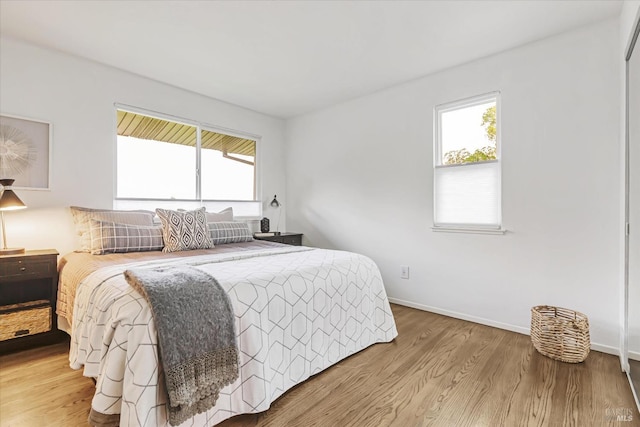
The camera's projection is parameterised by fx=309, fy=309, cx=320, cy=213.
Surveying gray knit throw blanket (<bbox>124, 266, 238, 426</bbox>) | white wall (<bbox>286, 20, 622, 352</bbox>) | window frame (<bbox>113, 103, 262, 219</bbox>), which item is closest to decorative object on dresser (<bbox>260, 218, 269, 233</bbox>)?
window frame (<bbox>113, 103, 262, 219</bbox>)

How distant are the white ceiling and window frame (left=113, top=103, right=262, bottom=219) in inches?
17.1

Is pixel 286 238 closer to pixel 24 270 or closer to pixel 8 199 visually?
pixel 24 270

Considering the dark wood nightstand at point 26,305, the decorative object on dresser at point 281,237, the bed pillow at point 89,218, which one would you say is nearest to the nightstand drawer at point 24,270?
the dark wood nightstand at point 26,305

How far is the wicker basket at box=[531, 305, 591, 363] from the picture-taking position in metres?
2.10

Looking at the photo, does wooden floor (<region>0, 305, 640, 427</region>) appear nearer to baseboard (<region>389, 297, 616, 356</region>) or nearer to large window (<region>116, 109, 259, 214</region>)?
baseboard (<region>389, 297, 616, 356</region>)

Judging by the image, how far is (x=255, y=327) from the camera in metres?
1.60

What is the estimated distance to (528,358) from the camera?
2.19 m

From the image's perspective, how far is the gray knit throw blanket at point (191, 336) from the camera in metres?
1.26

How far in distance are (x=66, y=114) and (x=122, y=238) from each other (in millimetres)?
1305

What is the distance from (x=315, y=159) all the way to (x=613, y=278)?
10.7 feet

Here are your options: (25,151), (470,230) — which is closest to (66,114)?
(25,151)

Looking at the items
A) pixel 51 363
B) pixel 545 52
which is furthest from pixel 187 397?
pixel 545 52

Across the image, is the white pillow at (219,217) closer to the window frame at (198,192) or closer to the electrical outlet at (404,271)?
the window frame at (198,192)

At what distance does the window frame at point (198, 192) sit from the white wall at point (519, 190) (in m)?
1.36
